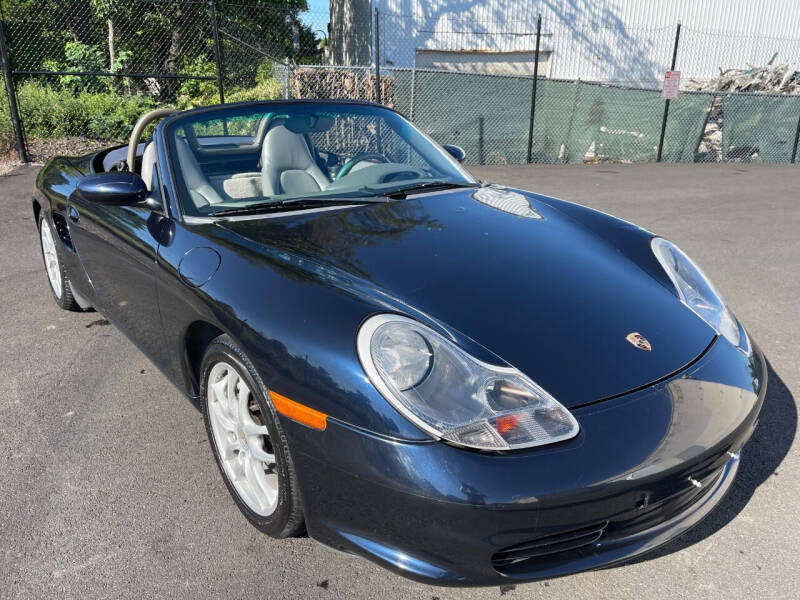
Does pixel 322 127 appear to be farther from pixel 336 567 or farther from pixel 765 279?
pixel 765 279

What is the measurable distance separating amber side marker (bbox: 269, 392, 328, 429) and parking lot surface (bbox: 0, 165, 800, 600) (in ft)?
1.90

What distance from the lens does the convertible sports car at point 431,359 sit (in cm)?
168

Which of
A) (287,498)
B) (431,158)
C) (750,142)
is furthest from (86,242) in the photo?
(750,142)

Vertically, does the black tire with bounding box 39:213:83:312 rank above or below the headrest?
below

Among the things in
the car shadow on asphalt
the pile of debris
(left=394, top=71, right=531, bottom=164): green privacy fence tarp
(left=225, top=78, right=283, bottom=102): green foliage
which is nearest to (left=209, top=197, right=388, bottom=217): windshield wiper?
the car shadow on asphalt

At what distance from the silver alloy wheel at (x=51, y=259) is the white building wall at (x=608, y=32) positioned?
1469 cm

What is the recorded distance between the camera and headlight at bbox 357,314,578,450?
1.70 meters

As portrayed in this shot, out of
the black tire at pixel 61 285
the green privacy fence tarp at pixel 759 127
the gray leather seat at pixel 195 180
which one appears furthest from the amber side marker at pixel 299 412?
the green privacy fence tarp at pixel 759 127

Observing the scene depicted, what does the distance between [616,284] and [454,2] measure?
17754 mm

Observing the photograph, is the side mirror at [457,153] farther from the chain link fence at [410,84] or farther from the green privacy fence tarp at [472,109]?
the green privacy fence tarp at [472,109]

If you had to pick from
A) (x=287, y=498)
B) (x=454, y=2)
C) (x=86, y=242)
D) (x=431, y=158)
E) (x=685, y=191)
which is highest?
(x=454, y=2)

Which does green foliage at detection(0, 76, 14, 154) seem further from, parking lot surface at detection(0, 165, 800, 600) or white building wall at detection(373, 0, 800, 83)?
white building wall at detection(373, 0, 800, 83)

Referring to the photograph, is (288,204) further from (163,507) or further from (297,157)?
(163,507)

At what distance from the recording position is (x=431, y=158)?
3.48 meters
